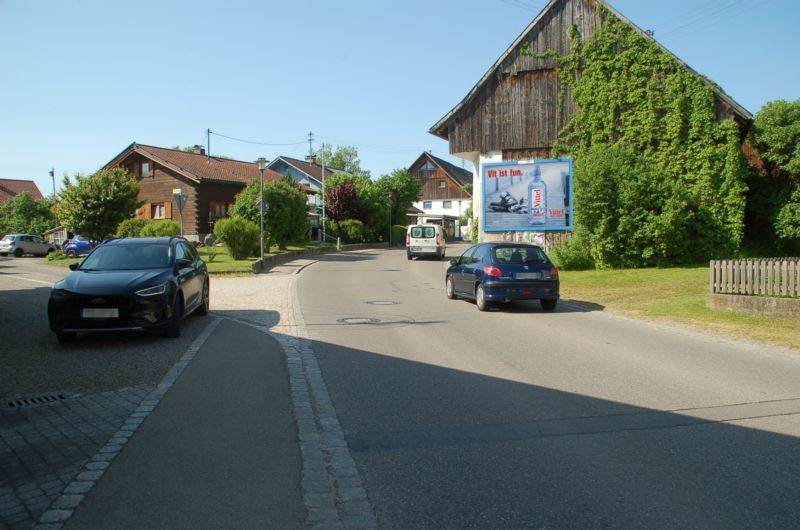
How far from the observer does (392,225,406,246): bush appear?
5751 centimetres

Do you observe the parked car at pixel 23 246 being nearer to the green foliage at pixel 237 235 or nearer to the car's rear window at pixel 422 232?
the green foliage at pixel 237 235

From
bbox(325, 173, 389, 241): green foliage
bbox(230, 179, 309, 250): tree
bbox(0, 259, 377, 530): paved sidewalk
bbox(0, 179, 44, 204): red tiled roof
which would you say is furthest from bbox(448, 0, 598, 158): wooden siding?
bbox(0, 179, 44, 204): red tiled roof

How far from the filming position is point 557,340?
10.0 meters

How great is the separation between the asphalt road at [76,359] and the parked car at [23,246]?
33.3 m

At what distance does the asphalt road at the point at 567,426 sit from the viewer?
382 centimetres

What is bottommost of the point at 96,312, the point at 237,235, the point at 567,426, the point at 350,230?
the point at 567,426

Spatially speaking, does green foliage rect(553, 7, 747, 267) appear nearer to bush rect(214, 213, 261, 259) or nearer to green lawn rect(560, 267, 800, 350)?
green lawn rect(560, 267, 800, 350)

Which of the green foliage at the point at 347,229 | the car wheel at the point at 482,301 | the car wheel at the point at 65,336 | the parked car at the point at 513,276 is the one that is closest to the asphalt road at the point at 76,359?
the car wheel at the point at 65,336

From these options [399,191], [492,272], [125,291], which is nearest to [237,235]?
[492,272]

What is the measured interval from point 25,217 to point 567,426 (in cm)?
6123

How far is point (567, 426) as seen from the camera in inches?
214

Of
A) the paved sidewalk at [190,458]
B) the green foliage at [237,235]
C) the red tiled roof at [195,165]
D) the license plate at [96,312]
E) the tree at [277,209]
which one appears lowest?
the paved sidewalk at [190,458]

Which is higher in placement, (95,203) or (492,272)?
(95,203)

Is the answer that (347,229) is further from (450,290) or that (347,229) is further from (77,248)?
(450,290)
